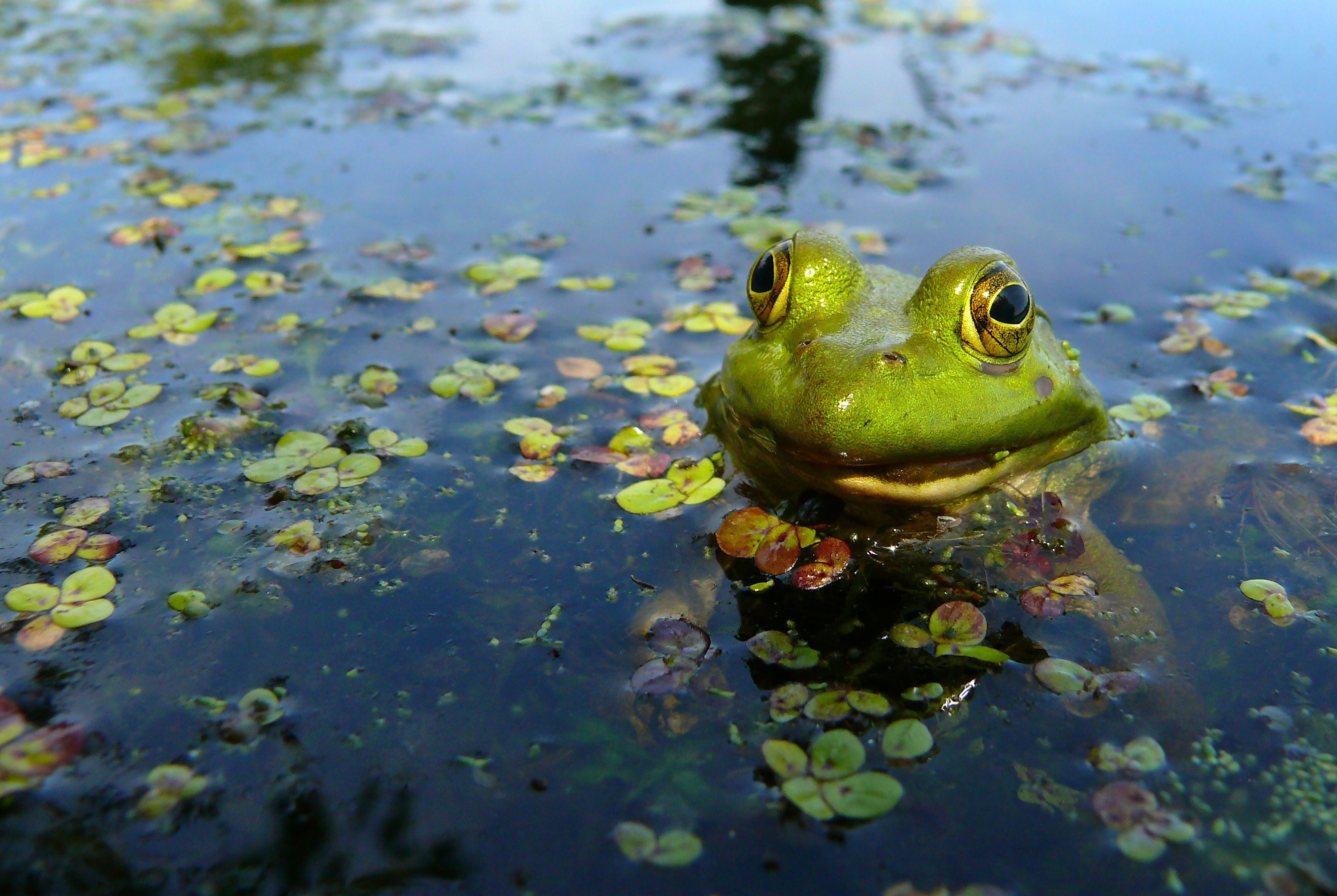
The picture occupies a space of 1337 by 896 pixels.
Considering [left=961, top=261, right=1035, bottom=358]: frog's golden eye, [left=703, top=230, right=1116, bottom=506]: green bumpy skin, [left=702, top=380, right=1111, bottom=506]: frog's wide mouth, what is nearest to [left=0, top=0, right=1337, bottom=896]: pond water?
[left=702, top=380, right=1111, bottom=506]: frog's wide mouth

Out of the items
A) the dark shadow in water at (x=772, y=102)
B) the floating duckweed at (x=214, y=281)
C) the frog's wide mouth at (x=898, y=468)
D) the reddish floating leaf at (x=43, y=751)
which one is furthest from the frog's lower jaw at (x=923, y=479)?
the dark shadow in water at (x=772, y=102)

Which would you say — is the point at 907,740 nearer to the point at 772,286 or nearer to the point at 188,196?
the point at 772,286

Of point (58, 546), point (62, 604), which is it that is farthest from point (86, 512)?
point (62, 604)

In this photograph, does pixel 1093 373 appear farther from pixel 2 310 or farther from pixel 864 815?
pixel 2 310

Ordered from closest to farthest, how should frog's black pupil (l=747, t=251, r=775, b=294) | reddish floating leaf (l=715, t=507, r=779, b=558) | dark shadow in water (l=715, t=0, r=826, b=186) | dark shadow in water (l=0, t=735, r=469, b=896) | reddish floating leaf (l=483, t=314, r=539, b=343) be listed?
1. dark shadow in water (l=0, t=735, r=469, b=896)
2. reddish floating leaf (l=715, t=507, r=779, b=558)
3. frog's black pupil (l=747, t=251, r=775, b=294)
4. reddish floating leaf (l=483, t=314, r=539, b=343)
5. dark shadow in water (l=715, t=0, r=826, b=186)

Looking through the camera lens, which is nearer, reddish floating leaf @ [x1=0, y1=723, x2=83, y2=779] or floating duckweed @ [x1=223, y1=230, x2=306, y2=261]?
reddish floating leaf @ [x1=0, y1=723, x2=83, y2=779]

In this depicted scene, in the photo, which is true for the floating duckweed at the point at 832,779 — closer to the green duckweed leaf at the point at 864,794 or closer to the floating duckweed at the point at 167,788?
the green duckweed leaf at the point at 864,794

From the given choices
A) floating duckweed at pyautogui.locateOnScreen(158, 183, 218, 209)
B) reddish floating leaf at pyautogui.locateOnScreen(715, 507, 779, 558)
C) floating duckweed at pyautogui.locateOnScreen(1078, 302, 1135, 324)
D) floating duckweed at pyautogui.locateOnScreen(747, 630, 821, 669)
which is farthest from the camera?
floating duckweed at pyautogui.locateOnScreen(158, 183, 218, 209)

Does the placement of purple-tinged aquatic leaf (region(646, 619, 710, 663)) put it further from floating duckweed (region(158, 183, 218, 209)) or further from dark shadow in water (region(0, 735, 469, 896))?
floating duckweed (region(158, 183, 218, 209))
